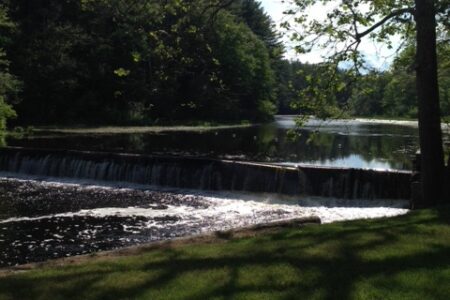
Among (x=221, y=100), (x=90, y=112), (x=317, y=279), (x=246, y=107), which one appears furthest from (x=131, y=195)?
(x=246, y=107)

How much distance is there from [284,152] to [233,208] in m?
14.0

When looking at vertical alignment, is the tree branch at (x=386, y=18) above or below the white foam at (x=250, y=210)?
above

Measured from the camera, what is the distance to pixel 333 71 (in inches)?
451

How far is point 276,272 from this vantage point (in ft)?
20.6

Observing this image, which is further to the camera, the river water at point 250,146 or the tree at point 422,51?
the river water at point 250,146

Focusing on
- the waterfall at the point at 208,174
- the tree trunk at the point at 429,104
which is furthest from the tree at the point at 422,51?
the waterfall at the point at 208,174

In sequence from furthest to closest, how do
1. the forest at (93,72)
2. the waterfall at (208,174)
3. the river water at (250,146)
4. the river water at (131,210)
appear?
the forest at (93,72) → the river water at (250,146) → the waterfall at (208,174) → the river water at (131,210)

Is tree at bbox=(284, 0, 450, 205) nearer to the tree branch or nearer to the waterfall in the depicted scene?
the tree branch

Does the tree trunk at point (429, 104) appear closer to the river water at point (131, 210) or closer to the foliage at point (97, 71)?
the river water at point (131, 210)

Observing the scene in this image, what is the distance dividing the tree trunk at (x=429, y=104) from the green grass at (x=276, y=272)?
266cm

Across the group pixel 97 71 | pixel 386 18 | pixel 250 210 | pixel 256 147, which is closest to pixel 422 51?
pixel 386 18

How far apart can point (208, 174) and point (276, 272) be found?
1525cm

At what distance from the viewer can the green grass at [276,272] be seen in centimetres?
566

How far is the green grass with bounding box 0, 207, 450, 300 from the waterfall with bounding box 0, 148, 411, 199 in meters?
11.1
